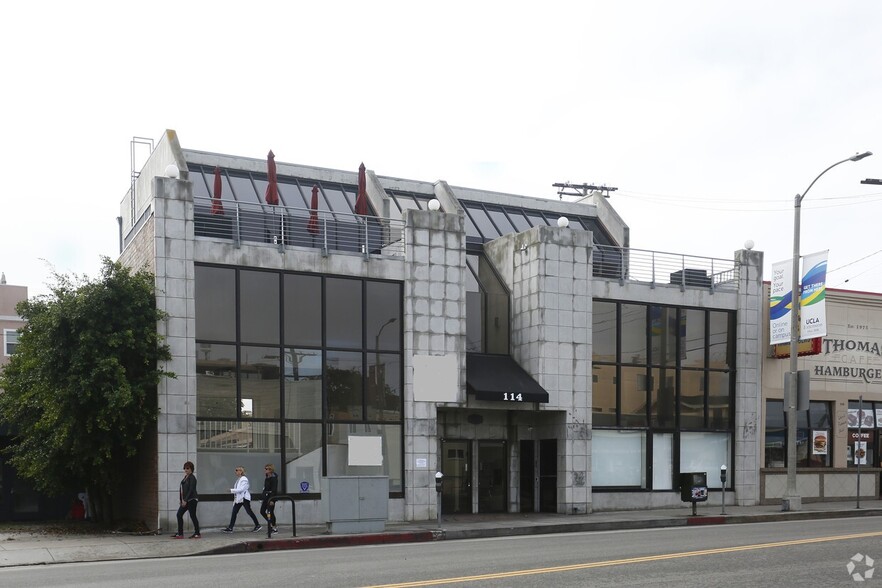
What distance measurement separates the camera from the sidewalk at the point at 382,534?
55.3 ft

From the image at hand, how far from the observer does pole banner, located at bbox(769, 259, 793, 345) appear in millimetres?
27000

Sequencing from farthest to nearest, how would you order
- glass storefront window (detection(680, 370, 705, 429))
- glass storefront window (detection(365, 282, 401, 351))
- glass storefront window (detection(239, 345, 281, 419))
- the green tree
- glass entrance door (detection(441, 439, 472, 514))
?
glass storefront window (detection(680, 370, 705, 429)), glass entrance door (detection(441, 439, 472, 514)), glass storefront window (detection(365, 282, 401, 351)), glass storefront window (detection(239, 345, 281, 419)), the green tree

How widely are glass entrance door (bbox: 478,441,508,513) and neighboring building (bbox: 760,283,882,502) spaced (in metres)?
7.74

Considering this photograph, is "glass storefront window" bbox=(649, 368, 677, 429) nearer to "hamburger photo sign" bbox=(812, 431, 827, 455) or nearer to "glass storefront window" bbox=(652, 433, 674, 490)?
Answer: "glass storefront window" bbox=(652, 433, 674, 490)

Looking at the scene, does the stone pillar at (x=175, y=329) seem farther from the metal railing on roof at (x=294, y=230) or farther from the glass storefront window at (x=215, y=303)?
the metal railing on roof at (x=294, y=230)

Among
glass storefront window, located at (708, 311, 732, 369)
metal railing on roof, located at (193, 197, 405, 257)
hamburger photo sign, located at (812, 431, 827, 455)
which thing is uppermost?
metal railing on roof, located at (193, 197, 405, 257)

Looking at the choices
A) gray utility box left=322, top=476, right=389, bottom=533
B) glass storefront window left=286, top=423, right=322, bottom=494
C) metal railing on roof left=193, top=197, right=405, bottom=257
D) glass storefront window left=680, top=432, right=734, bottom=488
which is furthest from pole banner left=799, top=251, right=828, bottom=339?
glass storefront window left=286, top=423, right=322, bottom=494

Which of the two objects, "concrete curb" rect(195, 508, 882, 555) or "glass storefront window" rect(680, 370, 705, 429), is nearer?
"concrete curb" rect(195, 508, 882, 555)

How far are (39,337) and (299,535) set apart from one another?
6969 millimetres

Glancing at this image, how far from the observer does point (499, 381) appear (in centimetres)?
2380

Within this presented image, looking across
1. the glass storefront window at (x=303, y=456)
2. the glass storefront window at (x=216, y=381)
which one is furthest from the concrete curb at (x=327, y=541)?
the glass storefront window at (x=216, y=381)

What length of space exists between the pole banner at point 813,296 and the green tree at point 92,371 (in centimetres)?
1683

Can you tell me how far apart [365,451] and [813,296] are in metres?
13.0

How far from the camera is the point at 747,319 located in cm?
2761
